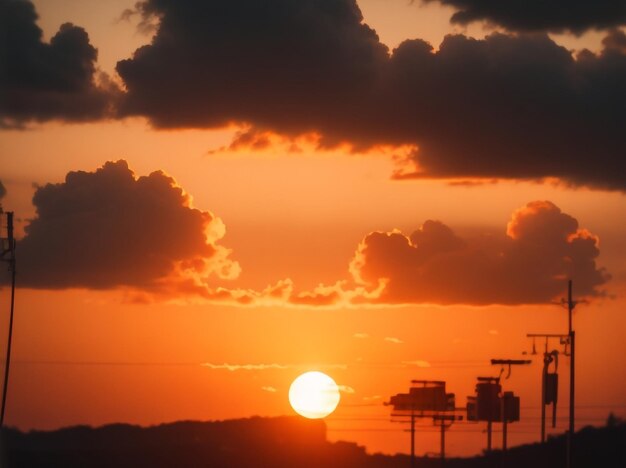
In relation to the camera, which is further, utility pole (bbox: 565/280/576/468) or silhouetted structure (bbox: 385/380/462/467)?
silhouetted structure (bbox: 385/380/462/467)

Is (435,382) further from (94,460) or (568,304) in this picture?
(94,460)

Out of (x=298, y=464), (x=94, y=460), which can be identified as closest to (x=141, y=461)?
(x=94, y=460)

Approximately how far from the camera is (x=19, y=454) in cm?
12219

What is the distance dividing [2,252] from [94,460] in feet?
226

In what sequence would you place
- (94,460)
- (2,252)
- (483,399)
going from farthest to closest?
(94,460) < (483,399) < (2,252)

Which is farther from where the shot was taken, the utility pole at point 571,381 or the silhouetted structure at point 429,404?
the silhouetted structure at point 429,404

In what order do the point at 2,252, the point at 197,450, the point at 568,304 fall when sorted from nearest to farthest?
the point at 2,252 → the point at 568,304 → the point at 197,450

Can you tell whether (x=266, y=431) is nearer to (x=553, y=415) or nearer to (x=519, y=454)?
(x=519, y=454)

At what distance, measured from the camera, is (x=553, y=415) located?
99250 millimetres

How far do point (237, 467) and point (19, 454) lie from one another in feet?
91.8

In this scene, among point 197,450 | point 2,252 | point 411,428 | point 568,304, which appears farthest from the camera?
point 197,450

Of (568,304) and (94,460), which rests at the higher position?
(568,304)

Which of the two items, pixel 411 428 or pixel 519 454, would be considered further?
pixel 519 454

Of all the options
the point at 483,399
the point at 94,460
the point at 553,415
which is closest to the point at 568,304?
the point at 553,415
